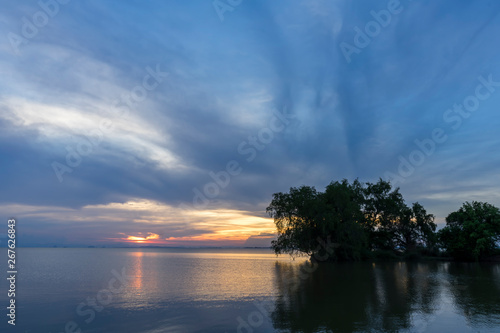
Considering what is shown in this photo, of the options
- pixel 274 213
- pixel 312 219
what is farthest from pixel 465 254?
pixel 274 213

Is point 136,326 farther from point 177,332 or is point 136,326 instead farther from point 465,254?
point 465,254

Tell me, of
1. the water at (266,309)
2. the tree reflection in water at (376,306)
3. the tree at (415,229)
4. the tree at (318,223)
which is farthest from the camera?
the tree at (415,229)

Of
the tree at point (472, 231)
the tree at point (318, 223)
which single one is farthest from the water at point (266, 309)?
→ the tree at point (472, 231)

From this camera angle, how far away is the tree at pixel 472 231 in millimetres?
69062

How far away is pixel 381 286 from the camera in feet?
104

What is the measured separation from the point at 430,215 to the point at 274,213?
149ft

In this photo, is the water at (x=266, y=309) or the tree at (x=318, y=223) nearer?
the water at (x=266, y=309)

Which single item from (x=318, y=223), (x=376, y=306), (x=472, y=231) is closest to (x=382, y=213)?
(x=472, y=231)

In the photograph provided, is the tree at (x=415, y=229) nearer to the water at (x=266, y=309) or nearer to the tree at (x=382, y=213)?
the tree at (x=382, y=213)

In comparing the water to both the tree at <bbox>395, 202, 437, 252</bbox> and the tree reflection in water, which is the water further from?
the tree at <bbox>395, 202, 437, 252</bbox>

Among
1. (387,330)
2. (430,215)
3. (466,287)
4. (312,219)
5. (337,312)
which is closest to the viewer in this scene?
(387,330)

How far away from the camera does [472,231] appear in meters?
71.2

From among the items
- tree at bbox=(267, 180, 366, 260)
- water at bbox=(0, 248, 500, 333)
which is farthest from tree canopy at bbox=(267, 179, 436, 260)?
water at bbox=(0, 248, 500, 333)

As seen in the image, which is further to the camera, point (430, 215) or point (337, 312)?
point (430, 215)
